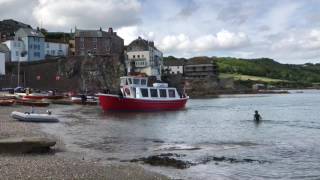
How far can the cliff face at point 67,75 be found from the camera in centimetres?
11600

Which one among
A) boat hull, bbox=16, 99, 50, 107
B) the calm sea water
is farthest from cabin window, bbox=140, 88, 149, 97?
the calm sea water

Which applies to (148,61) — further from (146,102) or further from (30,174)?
(30,174)

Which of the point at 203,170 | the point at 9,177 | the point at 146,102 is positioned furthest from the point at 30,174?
the point at 146,102

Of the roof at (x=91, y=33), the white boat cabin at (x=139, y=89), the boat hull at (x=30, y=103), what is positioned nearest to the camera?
the white boat cabin at (x=139, y=89)

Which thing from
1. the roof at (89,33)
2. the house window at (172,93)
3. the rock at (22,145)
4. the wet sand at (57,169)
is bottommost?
the wet sand at (57,169)

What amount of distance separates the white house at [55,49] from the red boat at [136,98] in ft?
251

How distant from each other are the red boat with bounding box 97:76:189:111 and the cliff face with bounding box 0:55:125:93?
148 feet

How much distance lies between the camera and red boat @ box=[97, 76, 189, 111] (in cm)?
6538

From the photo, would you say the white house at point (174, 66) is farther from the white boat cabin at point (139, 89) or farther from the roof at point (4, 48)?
the white boat cabin at point (139, 89)

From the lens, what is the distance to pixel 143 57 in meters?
154

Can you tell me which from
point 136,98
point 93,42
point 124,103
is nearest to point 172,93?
point 136,98

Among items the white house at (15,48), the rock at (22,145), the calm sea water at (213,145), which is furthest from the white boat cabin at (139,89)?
the white house at (15,48)

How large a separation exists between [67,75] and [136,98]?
2199 inches

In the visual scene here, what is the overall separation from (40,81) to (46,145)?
9648 centimetres
